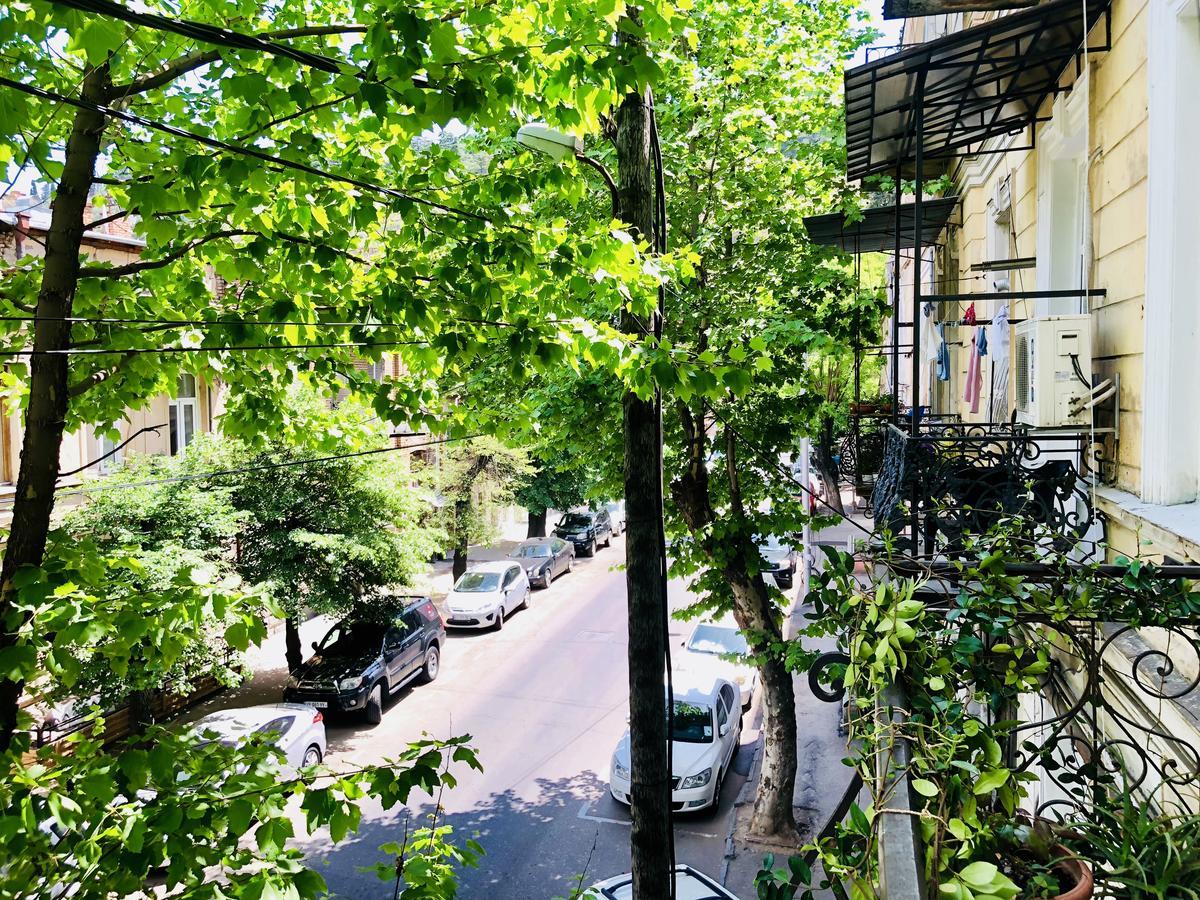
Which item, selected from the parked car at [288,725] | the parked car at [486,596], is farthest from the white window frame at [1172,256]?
the parked car at [486,596]

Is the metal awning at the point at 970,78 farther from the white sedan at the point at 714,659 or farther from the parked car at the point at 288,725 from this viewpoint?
the parked car at the point at 288,725

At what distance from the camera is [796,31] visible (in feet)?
35.8

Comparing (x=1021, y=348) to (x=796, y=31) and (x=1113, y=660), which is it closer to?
(x=1113, y=660)

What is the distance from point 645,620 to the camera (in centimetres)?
508

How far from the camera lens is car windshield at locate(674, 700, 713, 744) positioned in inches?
520

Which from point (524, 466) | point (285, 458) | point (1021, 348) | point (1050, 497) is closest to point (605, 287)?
point (1050, 497)

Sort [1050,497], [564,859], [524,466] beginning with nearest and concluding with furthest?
[1050,497] → [564,859] → [524,466]

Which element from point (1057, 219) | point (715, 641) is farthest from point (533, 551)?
point (1057, 219)

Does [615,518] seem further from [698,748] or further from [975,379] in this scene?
[975,379]

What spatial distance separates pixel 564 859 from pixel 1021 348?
8684 mm

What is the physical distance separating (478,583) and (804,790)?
11.0m

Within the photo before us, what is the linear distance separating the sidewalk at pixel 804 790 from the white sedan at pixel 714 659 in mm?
548

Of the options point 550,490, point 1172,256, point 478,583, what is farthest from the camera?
point 550,490

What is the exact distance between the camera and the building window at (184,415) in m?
18.3
